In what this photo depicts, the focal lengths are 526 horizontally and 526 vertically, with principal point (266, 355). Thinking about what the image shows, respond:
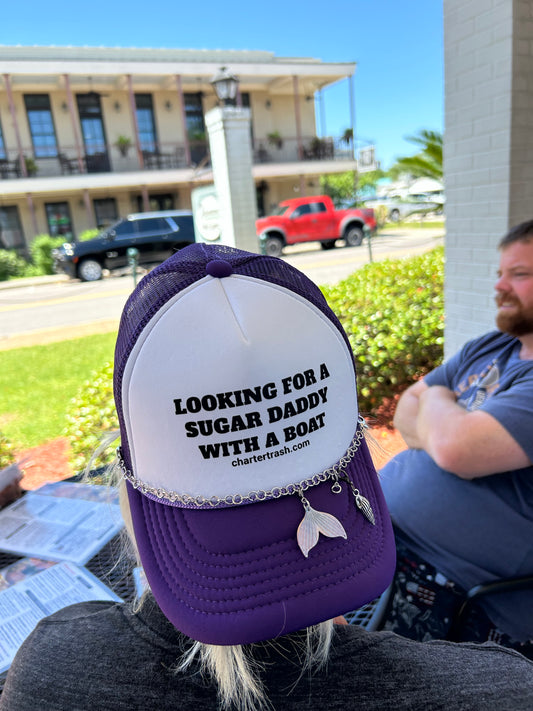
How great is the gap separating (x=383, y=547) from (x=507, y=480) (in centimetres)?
95

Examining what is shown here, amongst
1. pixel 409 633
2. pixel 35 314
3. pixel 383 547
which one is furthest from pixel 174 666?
pixel 35 314

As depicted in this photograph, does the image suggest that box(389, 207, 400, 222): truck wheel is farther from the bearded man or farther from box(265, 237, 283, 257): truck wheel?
the bearded man

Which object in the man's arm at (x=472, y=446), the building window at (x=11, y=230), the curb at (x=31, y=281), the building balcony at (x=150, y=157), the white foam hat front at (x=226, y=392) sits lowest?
the curb at (x=31, y=281)

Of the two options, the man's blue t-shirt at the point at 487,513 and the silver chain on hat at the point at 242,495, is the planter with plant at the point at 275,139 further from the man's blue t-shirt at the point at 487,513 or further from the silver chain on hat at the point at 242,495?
the silver chain on hat at the point at 242,495

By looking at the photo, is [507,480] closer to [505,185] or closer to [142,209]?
[505,185]

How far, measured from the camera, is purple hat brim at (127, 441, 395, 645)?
717 millimetres

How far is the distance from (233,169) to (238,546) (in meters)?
7.89

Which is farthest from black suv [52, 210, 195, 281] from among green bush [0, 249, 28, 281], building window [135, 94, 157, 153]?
building window [135, 94, 157, 153]

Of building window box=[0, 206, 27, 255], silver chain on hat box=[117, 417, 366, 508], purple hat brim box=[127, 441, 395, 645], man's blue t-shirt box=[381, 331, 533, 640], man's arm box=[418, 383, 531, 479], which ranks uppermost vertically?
building window box=[0, 206, 27, 255]

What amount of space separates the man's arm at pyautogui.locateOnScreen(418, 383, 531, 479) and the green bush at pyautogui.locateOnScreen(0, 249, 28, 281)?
19.7 metres

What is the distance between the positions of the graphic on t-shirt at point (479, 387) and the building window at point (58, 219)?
21631mm

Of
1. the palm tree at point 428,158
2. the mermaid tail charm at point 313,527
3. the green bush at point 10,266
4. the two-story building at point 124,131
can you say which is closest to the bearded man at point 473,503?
the mermaid tail charm at point 313,527

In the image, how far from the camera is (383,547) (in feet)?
2.73

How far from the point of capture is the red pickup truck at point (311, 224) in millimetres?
17672
